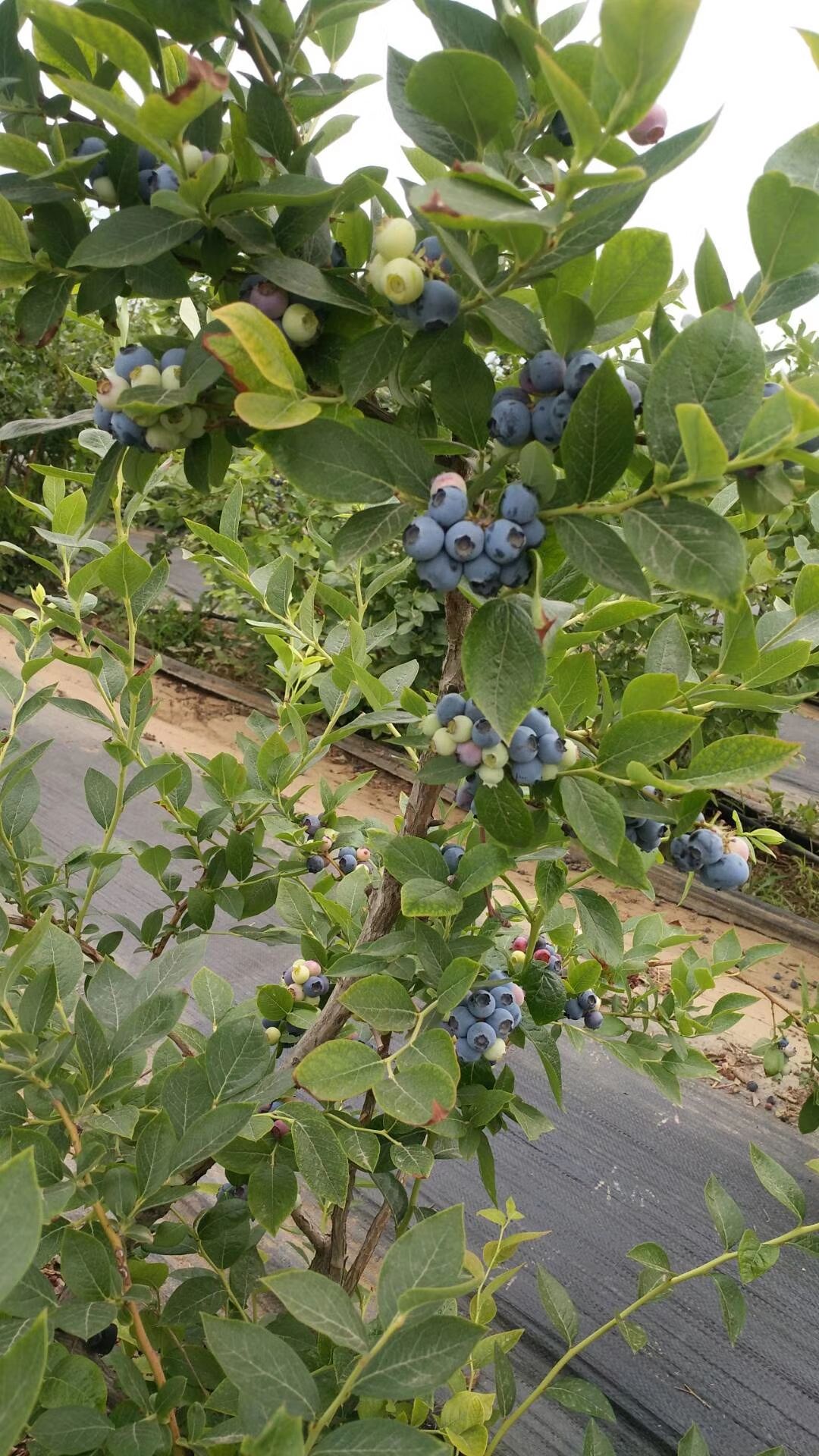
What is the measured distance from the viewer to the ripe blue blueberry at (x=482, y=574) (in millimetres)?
361

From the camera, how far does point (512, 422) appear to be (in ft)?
1.25

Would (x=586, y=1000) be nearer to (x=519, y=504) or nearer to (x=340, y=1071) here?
(x=340, y=1071)

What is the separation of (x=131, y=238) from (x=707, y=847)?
408 mm

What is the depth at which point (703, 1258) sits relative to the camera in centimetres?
106

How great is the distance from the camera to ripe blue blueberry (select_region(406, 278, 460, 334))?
1.20 feet

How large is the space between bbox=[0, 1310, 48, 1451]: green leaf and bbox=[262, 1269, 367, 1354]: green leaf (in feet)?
0.39

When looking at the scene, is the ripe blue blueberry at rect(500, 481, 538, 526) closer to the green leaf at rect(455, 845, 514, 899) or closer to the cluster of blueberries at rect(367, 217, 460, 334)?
the cluster of blueberries at rect(367, 217, 460, 334)

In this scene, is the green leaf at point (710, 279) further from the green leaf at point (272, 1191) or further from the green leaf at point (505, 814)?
the green leaf at point (272, 1191)

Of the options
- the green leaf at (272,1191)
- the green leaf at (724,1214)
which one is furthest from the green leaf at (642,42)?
the green leaf at (724,1214)

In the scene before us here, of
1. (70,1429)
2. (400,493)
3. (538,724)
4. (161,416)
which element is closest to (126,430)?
(161,416)

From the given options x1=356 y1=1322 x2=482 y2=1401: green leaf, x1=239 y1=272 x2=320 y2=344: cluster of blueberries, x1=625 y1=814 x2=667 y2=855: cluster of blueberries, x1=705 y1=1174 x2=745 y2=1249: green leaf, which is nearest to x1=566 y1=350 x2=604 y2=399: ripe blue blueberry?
x1=239 y1=272 x2=320 y2=344: cluster of blueberries

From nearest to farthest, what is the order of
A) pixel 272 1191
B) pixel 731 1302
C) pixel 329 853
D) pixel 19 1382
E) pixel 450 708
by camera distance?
pixel 19 1382 → pixel 450 708 → pixel 272 1191 → pixel 731 1302 → pixel 329 853

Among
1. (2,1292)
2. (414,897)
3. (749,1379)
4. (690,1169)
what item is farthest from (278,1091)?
(690,1169)

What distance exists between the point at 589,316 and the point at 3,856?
0.60 m
